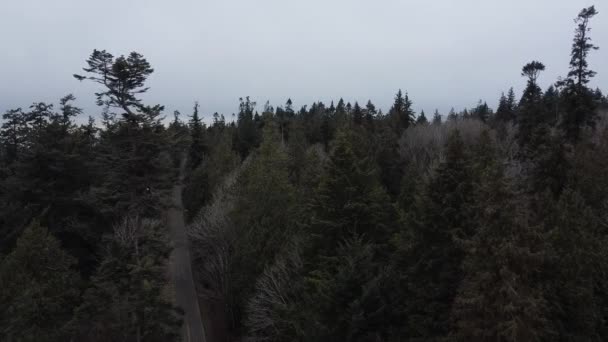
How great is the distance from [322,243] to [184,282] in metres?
16.6

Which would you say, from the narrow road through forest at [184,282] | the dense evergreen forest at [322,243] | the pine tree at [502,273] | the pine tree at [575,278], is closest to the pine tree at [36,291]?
the dense evergreen forest at [322,243]

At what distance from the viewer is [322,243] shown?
661 inches

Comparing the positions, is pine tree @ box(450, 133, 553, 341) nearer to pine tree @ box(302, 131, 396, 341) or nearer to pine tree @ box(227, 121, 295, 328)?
pine tree @ box(302, 131, 396, 341)

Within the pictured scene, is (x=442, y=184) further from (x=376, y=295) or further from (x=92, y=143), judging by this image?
(x=92, y=143)

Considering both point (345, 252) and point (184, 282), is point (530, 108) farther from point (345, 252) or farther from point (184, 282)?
point (184, 282)

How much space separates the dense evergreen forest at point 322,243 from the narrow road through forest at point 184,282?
0.90 metres

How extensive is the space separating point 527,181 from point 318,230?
30.8 feet

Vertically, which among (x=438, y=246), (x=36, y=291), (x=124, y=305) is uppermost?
(x=438, y=246)

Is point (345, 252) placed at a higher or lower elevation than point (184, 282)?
higher

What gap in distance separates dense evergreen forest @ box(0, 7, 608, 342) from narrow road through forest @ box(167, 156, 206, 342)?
90 centimetres

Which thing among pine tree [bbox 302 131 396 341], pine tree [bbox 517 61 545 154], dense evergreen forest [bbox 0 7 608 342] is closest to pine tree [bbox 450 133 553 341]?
dense evergreen forest [bbox 0 7 608 342]

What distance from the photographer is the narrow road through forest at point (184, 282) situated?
2431cm

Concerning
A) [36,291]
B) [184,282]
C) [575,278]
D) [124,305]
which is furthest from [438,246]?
[184,282]

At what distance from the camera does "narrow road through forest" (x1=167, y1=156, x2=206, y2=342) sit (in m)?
24.3
